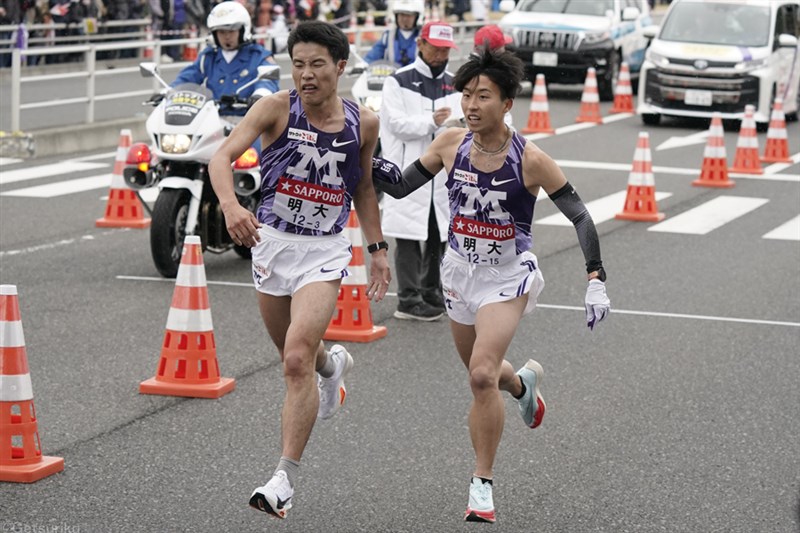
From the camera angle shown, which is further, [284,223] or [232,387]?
[232,387]

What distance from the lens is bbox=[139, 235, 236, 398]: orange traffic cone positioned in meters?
7.92

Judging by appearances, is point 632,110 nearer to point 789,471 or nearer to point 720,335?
point 720,335

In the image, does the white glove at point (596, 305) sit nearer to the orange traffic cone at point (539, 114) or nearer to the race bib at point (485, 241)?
the race bib at point (485, 241)

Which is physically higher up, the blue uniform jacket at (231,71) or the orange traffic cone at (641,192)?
the blue uniform jacket at (231,71)

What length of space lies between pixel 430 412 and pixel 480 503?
2072 mm

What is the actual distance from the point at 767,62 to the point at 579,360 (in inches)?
602

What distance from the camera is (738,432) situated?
7.44 m

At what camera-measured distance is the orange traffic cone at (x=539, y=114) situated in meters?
23.2

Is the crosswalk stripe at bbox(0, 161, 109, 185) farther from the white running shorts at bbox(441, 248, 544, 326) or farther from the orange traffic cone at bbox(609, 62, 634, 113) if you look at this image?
the orange traffic cone at bbox(609, 62, 634, 113)

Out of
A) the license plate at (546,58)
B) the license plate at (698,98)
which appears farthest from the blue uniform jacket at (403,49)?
the license plate at (546,58)

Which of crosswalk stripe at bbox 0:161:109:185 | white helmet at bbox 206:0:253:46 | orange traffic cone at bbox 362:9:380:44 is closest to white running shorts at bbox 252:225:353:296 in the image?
white helmet at bbox 206:0:253:46

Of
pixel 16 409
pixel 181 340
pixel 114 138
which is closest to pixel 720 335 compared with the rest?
pixel 181 340

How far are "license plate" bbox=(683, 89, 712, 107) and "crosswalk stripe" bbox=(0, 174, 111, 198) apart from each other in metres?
10.0

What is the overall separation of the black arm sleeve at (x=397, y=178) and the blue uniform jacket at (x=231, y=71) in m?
4.94
